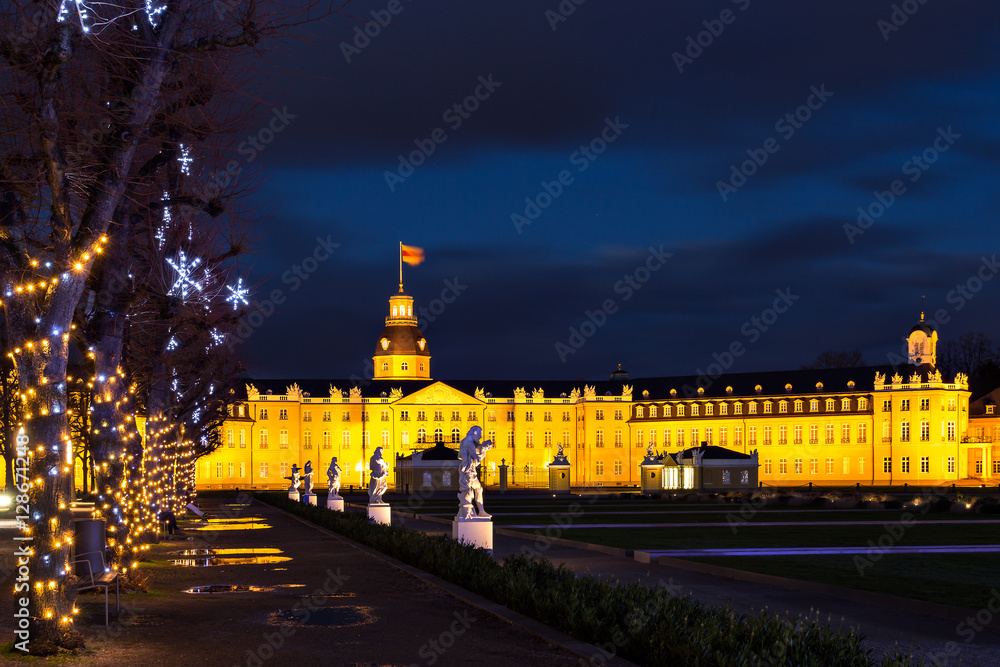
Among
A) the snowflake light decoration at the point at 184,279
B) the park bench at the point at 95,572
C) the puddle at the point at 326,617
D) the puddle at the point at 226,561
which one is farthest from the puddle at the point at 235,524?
the puddle at the point at 326,617

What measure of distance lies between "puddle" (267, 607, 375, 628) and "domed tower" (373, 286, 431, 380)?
136347mm

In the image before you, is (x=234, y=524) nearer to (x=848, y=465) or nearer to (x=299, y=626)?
(x=299, y=626)

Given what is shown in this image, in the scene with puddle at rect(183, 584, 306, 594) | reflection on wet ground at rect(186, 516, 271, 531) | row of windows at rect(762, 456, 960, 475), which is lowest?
row of windows at rect(762, 456, 960, 475)

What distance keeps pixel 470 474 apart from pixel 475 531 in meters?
1.12

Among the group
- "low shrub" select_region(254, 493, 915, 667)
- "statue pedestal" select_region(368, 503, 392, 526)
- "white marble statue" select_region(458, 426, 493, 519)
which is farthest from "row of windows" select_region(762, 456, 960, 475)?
"low shrub" select_region(254, 493, 915, 667)

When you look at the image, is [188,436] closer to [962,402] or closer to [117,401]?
[117,401]

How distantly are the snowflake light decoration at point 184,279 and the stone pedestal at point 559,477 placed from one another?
61.9 meters

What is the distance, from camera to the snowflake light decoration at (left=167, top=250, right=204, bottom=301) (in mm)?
20797

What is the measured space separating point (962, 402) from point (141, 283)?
11738cm

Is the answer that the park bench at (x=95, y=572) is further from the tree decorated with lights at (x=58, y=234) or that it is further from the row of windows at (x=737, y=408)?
the row of windows at (x=737, y=408)

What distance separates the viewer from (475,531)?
75.0 ft

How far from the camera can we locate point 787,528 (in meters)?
34.7

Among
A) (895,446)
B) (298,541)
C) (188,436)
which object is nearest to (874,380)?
(895,446)

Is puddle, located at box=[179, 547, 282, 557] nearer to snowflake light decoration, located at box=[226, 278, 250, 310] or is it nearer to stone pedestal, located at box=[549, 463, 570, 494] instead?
snowflake light decoration, located at box=[226, 278, 250, 310]
